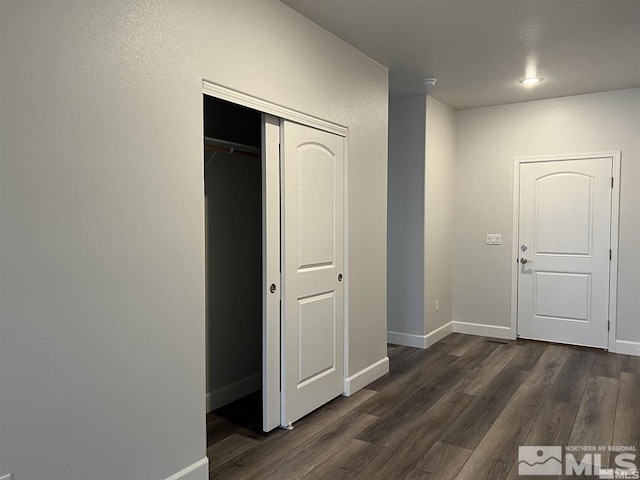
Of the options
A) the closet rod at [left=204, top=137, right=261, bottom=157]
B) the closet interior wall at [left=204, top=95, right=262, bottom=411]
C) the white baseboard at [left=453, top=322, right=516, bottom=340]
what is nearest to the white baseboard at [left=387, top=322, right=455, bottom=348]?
the white baseboard at [left=453, top=322, right=516, bottom=340]

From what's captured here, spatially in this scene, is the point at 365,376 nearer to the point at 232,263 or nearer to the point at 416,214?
the point at 232,263

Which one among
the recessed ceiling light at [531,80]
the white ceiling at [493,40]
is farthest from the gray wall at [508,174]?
the recessed ceiling light at [531,80]

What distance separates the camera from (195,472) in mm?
2342

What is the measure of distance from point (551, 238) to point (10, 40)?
16.5ft

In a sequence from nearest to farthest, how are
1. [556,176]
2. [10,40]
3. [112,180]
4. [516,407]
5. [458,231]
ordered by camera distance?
[10,40] < [112,180] < [516,407] < [556,176] < [458,231]

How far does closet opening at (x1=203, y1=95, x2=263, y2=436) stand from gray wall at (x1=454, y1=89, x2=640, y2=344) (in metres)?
2.84

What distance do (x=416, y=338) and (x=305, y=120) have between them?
9.47 ft

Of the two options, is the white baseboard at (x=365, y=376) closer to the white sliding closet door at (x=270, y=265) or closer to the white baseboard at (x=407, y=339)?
the white sliding closet door at (x=270, y=265)

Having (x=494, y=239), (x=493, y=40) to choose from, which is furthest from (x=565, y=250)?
(x=493, y=40)

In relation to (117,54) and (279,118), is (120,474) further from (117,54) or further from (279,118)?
(279,118)

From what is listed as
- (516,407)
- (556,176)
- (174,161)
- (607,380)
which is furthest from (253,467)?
(556,176)

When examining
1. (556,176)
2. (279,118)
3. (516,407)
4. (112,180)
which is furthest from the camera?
(556,176)

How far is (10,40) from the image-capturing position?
1625mm

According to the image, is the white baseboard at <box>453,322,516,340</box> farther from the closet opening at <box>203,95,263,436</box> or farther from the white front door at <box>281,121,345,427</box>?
the closet opening at <box>203,95,263,436</box>
